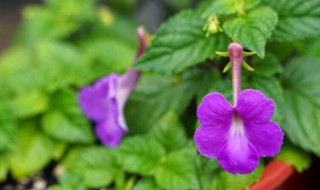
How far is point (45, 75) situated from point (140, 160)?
0.45 m

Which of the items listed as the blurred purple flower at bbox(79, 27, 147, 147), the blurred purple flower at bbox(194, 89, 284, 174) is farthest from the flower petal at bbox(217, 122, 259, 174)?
the blurred purple flower at bbox(79, 27, 147, 147)

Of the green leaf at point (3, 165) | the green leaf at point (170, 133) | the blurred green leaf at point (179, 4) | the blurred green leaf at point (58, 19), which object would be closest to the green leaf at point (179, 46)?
the green leaf at point (170, 133)

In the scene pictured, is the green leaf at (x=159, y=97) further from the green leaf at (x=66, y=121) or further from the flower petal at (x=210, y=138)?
the flower petal at (x=210, y=138)

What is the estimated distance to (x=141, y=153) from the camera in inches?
50.7

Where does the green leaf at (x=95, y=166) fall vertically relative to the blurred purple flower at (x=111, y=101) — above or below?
below

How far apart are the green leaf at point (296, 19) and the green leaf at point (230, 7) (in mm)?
40

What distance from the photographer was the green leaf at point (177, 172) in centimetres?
119

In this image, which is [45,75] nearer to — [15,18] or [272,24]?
[272,24]

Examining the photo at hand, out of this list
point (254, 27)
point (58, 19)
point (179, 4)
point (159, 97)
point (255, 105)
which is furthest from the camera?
point (179, 4)

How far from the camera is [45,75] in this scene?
1.59 metres

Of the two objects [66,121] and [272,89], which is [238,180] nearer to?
[272,89]

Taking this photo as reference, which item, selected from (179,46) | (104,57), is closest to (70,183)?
(179,46)

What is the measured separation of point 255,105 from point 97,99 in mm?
513

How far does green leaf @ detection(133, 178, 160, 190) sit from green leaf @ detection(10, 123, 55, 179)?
338 mm
